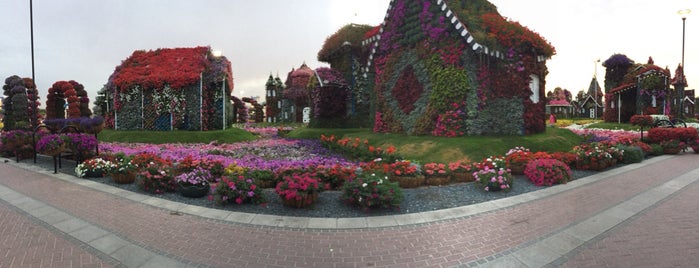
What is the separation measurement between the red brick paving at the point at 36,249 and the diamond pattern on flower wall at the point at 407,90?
1422 cm

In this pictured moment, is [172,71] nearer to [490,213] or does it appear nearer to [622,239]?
[490,213]

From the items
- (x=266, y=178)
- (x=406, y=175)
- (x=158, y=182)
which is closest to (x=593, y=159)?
(x=406, y=175)

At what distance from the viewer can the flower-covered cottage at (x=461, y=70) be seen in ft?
46.9

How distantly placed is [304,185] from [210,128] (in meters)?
18.5

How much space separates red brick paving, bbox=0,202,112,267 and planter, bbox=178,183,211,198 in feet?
7.80

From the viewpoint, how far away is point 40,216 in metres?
6.16

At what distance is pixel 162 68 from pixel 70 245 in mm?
20862

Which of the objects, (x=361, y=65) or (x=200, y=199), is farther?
(x=361, y=65)

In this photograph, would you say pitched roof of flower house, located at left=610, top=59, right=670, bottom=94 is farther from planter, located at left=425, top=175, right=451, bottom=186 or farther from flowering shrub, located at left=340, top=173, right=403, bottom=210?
flowering shrub, located at left=340, top=173, right=403, bottom=210

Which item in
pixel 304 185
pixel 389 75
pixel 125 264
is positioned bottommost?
pixel 125 264

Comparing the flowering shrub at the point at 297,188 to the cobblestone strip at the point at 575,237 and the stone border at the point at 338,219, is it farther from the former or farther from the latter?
the cobblestone strip at the point at 575,237

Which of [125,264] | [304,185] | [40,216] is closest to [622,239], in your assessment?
[304,185]

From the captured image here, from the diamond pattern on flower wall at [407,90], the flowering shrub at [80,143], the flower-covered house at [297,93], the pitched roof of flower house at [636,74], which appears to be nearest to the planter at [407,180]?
the diamond pattern on flower wall at [407,90]

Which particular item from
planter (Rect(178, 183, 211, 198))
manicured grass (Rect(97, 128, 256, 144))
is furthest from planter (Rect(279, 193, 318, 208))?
manicured grass (Rect(97, 128, 256, 144))
